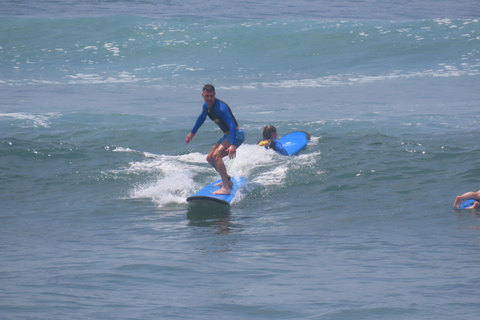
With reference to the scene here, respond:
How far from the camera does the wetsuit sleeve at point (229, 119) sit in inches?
337

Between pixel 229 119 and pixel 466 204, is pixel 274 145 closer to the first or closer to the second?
pixel 229 119

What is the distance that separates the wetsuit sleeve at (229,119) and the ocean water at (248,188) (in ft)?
3.49

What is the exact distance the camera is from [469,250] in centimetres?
608

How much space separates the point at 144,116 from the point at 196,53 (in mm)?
12158

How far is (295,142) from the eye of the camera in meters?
12.3

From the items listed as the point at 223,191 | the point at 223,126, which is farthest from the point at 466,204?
the point at 223,126

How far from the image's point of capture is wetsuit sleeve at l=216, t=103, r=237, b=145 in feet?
28.1

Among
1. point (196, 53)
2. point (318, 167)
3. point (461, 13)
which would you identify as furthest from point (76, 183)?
point (461, 13)

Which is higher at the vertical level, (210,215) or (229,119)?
(229,119)

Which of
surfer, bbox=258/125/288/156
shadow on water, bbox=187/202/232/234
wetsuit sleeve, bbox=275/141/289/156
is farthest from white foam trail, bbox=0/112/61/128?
shadow on water, bbox=187/202/232/234

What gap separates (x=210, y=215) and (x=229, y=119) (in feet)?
5.07

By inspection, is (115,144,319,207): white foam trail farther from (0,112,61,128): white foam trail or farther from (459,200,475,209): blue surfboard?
(0,112,61,128): white foam trail

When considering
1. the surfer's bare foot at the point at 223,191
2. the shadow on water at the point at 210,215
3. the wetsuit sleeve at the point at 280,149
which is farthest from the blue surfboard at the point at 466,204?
the wetsuit sleeve at the point at 280,149

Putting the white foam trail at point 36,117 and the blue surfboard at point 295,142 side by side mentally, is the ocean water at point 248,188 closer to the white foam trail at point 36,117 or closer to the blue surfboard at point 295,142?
the white foam trail at point 36,117
